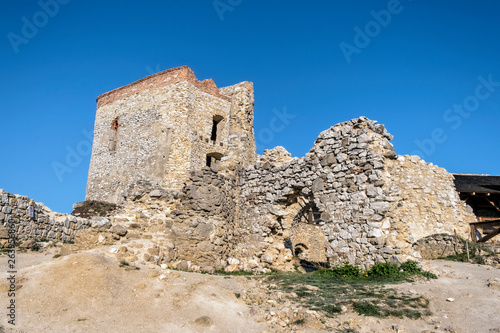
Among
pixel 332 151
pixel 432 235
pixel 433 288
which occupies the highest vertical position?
pixel 332 151

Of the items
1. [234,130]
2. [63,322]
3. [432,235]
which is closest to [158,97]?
[234,130]

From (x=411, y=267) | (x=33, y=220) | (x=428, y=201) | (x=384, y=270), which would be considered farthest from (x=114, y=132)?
(x=411, y=267)

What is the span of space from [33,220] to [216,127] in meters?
14.2

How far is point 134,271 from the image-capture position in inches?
259

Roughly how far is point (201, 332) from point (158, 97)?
63.6ft

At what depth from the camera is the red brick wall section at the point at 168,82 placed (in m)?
22.0

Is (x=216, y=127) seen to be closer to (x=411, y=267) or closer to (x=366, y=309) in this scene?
(x=411, y=267)

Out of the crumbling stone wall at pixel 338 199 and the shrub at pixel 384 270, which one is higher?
the crumbling stone wall at pixel 338 199

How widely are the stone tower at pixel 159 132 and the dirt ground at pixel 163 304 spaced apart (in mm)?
13703

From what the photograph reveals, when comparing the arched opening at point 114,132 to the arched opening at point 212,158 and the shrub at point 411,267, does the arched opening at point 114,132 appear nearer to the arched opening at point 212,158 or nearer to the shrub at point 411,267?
the arched opening at point 212,158

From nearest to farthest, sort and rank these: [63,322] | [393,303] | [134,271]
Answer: [63,322]
[393,303]
[134,271]

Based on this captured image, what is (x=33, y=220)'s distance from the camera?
10711 mm

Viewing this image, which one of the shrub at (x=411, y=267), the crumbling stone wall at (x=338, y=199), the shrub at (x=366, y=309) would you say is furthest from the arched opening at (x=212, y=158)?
the shrub at (x=366, y=309)

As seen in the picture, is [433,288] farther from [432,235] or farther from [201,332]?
[432,235]
